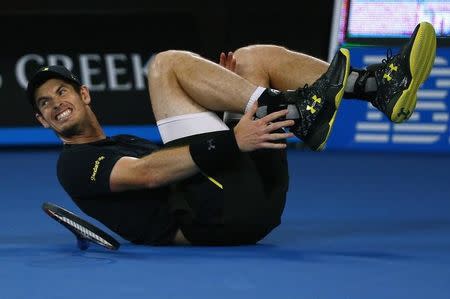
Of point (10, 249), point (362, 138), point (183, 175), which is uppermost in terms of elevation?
point (183, 175)

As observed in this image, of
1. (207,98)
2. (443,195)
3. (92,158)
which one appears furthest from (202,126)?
(443,195)

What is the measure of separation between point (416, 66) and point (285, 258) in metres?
0.94

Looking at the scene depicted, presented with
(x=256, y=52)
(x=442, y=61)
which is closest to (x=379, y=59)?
(x=442, y=61)

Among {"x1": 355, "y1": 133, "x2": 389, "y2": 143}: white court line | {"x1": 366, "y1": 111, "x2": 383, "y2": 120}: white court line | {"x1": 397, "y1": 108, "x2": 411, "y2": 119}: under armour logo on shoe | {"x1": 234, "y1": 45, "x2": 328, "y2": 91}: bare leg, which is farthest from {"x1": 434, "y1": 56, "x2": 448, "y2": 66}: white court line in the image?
{"x1": 397, "y1": 108, "x2": 411, "y2": 119}: under armour logo on shoe

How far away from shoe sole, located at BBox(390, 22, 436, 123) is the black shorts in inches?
25.3

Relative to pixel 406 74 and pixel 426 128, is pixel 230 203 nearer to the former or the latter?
pixel 406 74

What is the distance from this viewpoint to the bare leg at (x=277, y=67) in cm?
477

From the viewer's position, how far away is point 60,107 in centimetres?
475

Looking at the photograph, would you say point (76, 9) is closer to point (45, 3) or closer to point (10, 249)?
point (45, 3)

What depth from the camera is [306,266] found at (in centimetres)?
415

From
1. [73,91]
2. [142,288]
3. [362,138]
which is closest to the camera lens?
[142,288]

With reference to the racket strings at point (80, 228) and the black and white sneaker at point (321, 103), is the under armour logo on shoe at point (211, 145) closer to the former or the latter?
the black and white sneaker at point (321, 103)

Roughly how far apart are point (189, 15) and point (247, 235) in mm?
5580

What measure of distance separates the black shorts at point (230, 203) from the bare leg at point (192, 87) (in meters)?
0.14
